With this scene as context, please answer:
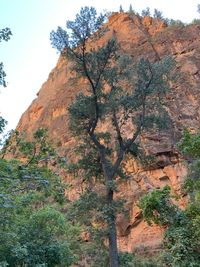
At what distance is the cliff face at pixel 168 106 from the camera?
19.9m

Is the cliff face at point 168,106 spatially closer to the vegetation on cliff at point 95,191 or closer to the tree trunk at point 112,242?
the vegetation on cliff at point 95,191

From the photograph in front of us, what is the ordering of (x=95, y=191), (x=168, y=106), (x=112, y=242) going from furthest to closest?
(x=168, y=106) → (x=95, y=191) → (x=112, y=242)

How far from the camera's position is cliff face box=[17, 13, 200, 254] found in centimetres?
1994

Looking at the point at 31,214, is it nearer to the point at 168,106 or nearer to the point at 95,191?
the point at 95,191

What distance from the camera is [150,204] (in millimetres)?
8602

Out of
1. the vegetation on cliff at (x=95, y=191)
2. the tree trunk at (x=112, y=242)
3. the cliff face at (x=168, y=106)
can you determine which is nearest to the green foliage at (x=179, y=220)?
the vegetation on cliff at (x=95, y=191)

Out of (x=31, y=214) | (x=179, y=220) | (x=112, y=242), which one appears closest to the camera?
(x=179, y=220)

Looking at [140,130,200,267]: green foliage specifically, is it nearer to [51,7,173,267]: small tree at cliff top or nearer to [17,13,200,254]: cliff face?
[51,7,173,267]: small tree at cliff top

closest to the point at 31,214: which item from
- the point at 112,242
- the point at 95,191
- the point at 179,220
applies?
the point at 112,242

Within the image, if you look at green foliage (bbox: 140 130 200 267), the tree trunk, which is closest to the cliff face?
the tree trunk

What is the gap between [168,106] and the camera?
23172 mm

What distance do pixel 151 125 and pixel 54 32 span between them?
18.3 ft

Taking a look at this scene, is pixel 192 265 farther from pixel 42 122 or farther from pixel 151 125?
pixel 42 122

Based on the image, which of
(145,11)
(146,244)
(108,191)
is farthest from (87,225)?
(145,11)
